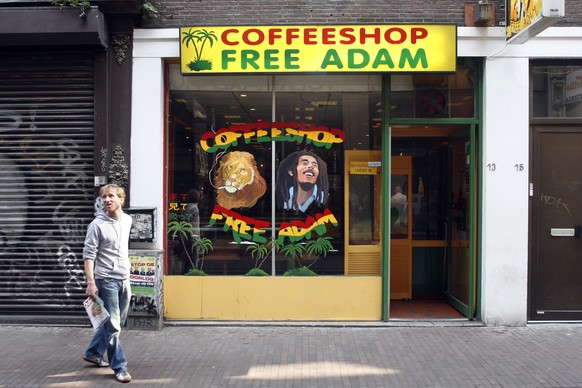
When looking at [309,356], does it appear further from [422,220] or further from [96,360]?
[422,220]

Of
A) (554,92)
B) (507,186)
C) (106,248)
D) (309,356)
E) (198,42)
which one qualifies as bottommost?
(309,356)

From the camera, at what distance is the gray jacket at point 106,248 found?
5.71 metres

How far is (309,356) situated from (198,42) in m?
4.20

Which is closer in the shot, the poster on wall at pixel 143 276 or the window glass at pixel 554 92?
the poster on wall at pixel 143 276

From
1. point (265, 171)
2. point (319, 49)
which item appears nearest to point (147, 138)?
point (265, 171)

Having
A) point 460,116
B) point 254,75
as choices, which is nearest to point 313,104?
point 254,75

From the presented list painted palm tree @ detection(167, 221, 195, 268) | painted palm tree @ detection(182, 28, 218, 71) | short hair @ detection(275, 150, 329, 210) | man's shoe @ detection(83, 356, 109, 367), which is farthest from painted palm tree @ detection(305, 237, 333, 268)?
man's shoe @ detection(83, 356, 109, 367)

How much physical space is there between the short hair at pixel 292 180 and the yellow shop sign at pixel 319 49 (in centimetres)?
123

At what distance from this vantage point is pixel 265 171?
8086 mm

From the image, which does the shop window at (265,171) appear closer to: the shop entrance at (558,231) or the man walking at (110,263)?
the man walking at (110,263)

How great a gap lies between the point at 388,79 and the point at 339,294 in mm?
3034

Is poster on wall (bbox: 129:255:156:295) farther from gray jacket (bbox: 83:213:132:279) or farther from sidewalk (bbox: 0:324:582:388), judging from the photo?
gray jacket (bbox: 83:213:132:279)

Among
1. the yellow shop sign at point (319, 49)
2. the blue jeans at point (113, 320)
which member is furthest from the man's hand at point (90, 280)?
the yellow shop sign at point (319, 49)

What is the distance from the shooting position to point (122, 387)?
18.3ft
